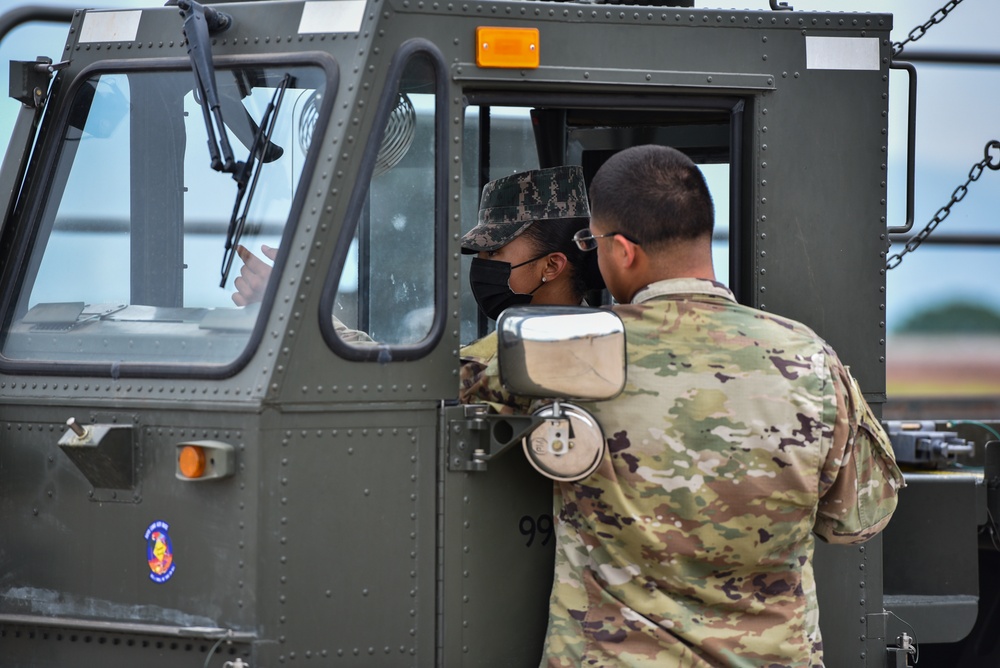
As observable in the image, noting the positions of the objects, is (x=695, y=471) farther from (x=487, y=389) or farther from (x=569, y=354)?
(x=487, y=389)

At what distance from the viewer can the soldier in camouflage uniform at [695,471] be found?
9.82 feet

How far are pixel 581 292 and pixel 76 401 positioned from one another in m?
1.66

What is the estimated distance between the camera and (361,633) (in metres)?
3.13

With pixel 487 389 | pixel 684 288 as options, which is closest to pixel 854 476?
pixel 684 288

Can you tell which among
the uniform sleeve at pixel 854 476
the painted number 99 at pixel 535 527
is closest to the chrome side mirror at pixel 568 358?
the painted number 99 at pixel 535 527

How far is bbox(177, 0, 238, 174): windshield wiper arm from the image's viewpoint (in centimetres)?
317

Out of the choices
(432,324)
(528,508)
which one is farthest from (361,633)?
(432,324)

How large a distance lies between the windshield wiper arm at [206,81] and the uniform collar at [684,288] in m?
1.11

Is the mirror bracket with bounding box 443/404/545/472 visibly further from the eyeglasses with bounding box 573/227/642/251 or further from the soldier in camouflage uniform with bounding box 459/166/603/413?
the soldier in camouflage uniform with bounding box 459/166/603/413

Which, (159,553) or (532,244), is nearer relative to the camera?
(159,553)

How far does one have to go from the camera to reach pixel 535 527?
333 cm

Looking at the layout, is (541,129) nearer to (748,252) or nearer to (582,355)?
(748,252)

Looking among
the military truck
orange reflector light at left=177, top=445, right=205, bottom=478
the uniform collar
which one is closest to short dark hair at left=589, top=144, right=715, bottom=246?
the uniform collar

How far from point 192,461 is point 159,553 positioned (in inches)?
11.3
